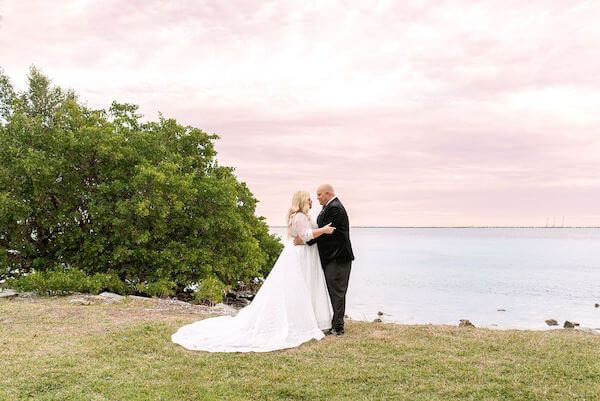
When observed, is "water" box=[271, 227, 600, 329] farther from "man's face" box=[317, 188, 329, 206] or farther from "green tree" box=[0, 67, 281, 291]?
"man's face" box=[317, 188, 329, 206]

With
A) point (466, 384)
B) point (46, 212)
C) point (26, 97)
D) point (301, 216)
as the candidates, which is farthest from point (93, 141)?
point (26, 97)

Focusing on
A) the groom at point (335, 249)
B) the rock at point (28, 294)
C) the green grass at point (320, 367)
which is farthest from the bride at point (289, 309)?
the rock at point (28, 294)

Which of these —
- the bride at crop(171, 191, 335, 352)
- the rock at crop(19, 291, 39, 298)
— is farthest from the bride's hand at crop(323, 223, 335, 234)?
the rock at crop(19, 291, 39, 298)

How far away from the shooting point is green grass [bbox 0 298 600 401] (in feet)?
28.8

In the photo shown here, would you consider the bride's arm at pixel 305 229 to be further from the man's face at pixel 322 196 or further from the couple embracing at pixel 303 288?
the man's face at pixel 322 196

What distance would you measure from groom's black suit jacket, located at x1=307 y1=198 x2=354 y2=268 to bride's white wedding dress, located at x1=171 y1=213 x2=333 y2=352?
30cm

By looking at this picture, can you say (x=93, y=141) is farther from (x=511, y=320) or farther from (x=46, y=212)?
(x=511, y=320)

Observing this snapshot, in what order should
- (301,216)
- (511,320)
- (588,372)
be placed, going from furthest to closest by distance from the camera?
(511,320) → (301,216) → (588,372)

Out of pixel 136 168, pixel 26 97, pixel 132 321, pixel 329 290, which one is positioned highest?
pixel 26 97

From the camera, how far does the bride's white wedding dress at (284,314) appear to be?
11445mm

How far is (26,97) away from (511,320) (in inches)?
1684

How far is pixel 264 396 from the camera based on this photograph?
868 centimetres

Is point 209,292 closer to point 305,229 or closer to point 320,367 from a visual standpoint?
point 305,229

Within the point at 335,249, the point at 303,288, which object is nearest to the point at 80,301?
the point at 303,288
